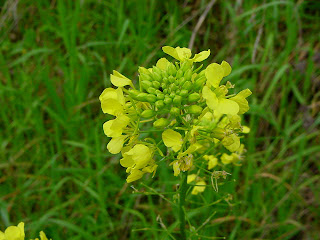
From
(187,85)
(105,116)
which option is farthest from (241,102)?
(105,116)

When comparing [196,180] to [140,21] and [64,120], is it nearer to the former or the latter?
[64,120]

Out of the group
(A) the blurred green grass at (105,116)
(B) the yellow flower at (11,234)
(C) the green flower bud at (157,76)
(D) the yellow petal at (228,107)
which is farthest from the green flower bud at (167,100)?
(A) the blurred green grass at (105,116)

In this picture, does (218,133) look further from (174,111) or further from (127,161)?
(127,161)

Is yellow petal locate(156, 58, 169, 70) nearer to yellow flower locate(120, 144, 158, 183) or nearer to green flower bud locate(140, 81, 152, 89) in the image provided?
green flower bud locate(140, 81, 152, 89)

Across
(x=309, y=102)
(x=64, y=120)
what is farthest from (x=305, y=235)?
(x=64, y=120)

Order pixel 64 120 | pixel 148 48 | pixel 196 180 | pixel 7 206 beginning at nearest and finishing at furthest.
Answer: pixel 196 180 → pixel 7 206 → pixel 64 120 → pixel 148 48
